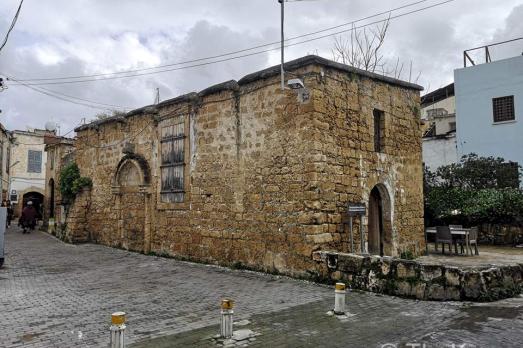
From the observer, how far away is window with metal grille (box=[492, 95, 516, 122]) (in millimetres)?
19234

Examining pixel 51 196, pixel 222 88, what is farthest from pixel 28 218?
pixel 222 88

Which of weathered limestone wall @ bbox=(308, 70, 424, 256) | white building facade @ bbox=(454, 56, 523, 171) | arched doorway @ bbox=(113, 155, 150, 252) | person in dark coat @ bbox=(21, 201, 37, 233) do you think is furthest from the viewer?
person in dark coat @ bbox=(21, 201, 37, 233)

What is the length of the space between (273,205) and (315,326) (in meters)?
3.91

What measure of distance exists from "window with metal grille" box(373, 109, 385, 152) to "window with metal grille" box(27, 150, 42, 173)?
27166mm

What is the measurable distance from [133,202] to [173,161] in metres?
2.58

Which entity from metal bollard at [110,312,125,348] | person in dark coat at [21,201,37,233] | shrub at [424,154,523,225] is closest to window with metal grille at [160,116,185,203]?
metal bollard at [110,312,125,348]

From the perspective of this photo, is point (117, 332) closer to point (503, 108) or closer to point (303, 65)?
point (303, 65)

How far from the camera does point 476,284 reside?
662 cm

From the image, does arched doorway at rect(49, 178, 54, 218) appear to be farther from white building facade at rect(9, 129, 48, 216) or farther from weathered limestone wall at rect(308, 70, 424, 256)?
weathered limestone wall at rect(308, 70, 424, 256)

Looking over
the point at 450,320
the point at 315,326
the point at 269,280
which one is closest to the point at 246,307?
the point at 315,326

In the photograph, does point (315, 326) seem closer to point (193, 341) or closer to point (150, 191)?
point (193, 341)

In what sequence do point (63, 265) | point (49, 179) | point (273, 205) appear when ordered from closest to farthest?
point (273, 205), point (63, 265), point (49, 179)

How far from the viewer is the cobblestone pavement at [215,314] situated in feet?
16.2

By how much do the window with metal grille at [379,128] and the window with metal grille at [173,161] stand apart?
5173 millimetres
